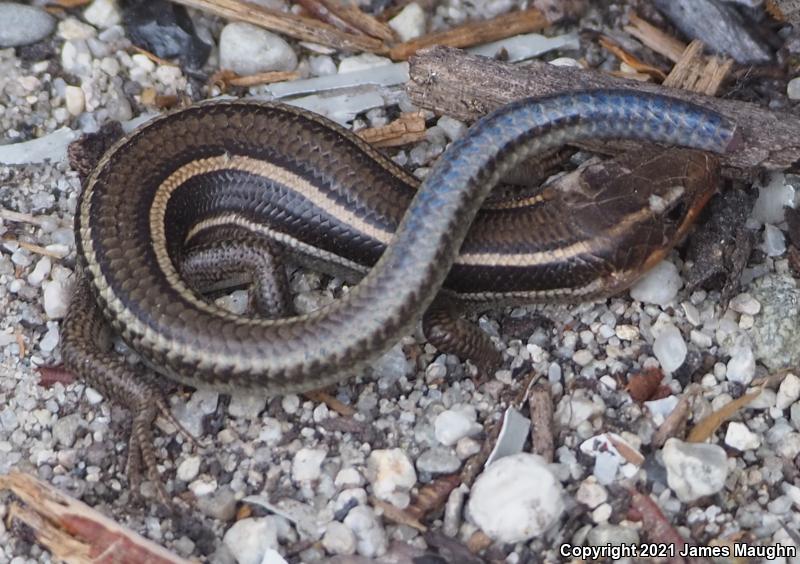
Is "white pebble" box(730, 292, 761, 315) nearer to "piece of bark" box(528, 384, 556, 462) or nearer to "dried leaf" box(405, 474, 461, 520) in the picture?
"piece of bark" box(528, 384, 556, 462)

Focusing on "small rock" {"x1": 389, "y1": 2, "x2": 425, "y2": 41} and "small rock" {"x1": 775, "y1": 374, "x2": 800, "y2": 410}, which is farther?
"small rock" {"x1": 389, "y1": 2, "x2": 425, "y2": 41}

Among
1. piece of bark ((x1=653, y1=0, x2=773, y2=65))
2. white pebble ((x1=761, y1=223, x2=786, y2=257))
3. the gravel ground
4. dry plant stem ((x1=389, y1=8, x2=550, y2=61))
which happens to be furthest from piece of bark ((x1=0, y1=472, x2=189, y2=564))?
piece of bark ((x1=653, y1=0, x2=773, y2=65))

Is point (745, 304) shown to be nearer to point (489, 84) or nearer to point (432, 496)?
point (489, 84)

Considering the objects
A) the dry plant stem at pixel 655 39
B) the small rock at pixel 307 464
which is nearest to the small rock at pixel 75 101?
the small rock at pixel 307 464

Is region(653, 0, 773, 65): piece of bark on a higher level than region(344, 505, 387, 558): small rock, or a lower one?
higher

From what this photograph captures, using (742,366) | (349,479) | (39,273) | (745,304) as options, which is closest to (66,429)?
(39,273)

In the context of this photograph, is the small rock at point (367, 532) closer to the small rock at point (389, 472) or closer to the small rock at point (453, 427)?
the small rock at point (389, 472)
